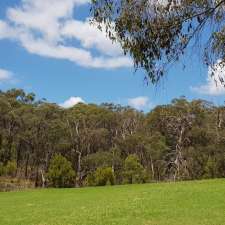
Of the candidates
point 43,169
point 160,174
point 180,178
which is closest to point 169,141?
point 160,174

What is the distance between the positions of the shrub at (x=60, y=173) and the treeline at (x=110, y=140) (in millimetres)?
1872

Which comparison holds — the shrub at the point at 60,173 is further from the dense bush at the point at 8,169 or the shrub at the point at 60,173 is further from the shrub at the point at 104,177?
the dense bush at the point at 8,169

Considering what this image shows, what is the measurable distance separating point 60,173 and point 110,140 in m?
14.5

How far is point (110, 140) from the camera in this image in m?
58.4

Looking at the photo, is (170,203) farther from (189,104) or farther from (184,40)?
(189,104)

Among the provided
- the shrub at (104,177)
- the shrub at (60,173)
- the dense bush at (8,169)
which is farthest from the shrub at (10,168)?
the shrub at (104,177)

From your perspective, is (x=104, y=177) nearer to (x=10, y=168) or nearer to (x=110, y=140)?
(x=10, y=168)

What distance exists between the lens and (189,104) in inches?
2106

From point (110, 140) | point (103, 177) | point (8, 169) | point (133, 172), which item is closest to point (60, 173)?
point (103, 177)

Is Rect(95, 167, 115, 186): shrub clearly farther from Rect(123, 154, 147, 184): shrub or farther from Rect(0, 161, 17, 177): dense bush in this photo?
Rect(0, 161, 17, 177): dense bush

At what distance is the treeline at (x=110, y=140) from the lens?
4944 cm

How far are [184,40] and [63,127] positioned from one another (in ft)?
147

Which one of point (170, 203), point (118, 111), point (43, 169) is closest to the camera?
point (170, 203)

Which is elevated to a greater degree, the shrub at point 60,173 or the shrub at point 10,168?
the shrub at point 10,168
